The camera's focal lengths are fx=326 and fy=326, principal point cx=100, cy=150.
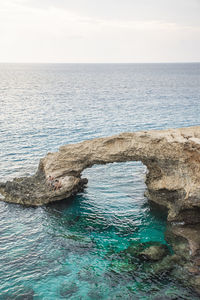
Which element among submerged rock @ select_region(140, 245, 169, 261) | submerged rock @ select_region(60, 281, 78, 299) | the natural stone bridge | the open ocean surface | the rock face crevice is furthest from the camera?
the rock face crevice

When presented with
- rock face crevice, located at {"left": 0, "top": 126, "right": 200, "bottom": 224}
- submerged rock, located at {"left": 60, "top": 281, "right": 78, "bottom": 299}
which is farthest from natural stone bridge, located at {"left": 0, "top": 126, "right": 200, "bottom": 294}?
submerged rock, located at {"left": 60, "top": 281, "right": 78, "bottom": 299}

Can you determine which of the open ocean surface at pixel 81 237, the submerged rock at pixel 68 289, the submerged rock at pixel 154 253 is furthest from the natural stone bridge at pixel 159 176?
the submerged rock at pixel 68 289

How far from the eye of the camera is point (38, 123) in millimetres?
60219

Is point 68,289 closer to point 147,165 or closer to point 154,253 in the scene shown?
point 154,253

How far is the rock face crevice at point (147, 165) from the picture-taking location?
73.7 ft

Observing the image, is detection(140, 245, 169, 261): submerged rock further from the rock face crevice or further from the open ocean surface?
the rock face crevice

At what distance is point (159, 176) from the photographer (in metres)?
27.6

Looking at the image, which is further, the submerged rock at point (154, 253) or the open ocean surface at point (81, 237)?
the submerged rock at point (154, 253)

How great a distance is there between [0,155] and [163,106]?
161ft

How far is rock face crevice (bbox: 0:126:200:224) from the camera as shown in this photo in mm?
22453

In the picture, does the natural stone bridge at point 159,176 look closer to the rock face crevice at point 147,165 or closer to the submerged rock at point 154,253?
the rock face crevice at point 147,165

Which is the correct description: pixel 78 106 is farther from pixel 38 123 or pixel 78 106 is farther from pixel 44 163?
pixel 44 163

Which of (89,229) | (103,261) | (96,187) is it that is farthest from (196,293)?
(96,187)

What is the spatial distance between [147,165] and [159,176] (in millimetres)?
1372
